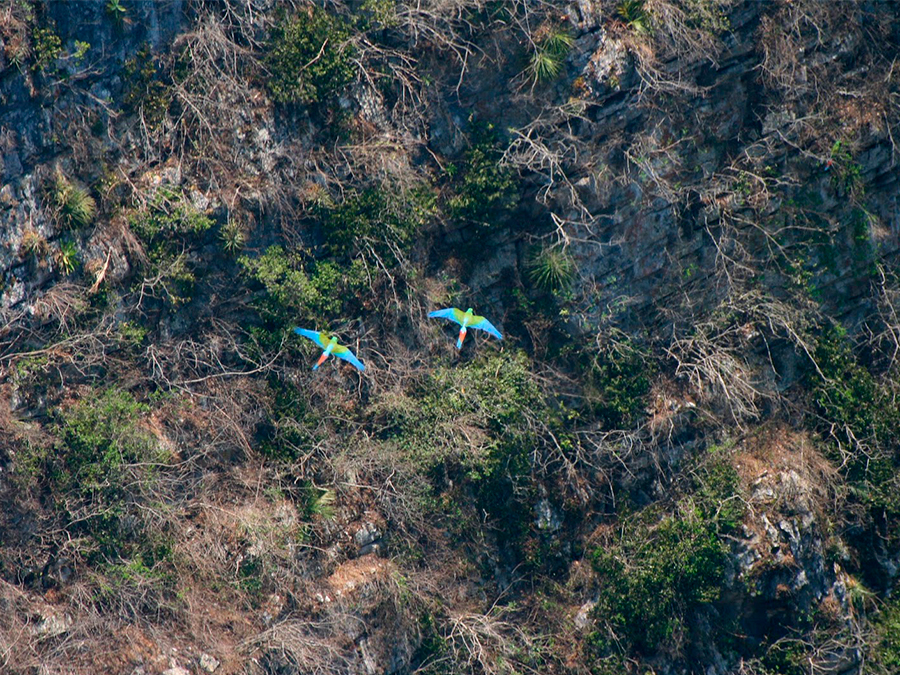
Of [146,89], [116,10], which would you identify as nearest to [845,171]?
[146,89]

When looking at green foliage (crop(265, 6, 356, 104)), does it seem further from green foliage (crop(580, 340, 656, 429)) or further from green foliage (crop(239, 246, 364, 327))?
green foliage (crop(580, 340, 656, 429))

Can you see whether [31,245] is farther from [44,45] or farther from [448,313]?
[448,313]

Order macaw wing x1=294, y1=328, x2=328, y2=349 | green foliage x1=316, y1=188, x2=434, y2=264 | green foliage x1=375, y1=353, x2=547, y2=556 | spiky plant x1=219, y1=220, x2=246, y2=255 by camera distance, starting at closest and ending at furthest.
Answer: spiky plant x1=219, y1=220, x2=246, y2=255 → macaw wing x1=294, y1=328, x2=328, y2=349 → green foliage x1=316, y1=188, x2=434, y2=264 → green foliage x1=375, y1=353, x2=547, y2=556

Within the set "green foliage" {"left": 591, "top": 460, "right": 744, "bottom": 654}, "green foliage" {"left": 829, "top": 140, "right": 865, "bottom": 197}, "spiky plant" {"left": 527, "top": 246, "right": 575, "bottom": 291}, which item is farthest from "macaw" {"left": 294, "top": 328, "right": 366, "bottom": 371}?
"green foliage" {"left": 829, "top": 140, "right": 865, "bottom": 197}

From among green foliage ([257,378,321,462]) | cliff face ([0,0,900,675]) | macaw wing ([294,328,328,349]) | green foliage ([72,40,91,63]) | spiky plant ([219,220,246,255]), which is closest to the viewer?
green foliage ([72,40,91,63])

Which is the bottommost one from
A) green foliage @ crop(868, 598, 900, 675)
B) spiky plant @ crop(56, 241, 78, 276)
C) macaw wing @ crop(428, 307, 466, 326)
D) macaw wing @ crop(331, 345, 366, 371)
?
green foliage @ crop(868, 598, 900, 675)

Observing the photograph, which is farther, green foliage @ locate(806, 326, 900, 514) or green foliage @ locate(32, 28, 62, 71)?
green foliage @ locate(806, 326, 900, 514)
